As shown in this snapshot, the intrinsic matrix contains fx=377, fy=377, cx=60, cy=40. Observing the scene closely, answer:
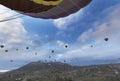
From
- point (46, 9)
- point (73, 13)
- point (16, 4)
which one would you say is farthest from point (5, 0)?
point (73, 13)

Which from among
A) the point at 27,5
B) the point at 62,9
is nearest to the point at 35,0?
the point at 27,5

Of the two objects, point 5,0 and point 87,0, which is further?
point 87,0

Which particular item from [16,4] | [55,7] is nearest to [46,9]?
[55,7]

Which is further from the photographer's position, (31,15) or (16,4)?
(31,15)

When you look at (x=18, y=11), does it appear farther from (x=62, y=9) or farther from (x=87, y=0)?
(x=87, y=0)

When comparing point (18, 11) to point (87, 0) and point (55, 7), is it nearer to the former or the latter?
point (55, 7)

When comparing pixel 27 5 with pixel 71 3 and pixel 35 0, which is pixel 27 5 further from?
pixel 71 3
